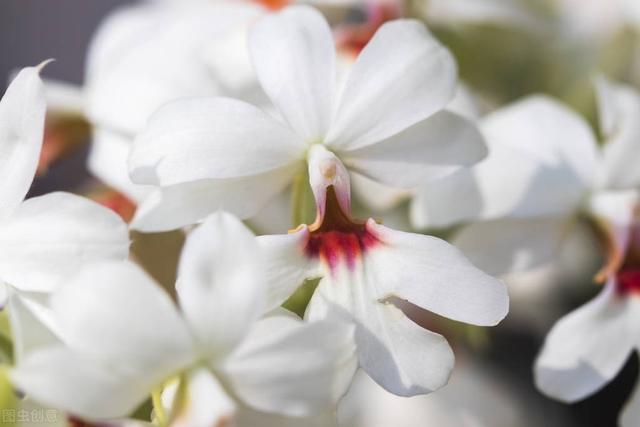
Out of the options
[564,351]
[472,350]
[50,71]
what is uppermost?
[564,351]

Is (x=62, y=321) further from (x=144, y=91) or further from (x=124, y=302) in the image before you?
(x=144, y=91)

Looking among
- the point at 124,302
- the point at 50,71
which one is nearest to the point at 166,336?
the point at 124,302

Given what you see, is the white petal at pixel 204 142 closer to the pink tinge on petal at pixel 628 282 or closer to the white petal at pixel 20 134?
the white petal at pixel 20 134

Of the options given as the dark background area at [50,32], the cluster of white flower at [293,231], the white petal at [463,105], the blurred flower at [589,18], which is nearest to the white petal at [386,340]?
the cluster of white flower at [293,231]

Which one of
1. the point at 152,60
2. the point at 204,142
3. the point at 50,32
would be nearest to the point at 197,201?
the point at 204,142

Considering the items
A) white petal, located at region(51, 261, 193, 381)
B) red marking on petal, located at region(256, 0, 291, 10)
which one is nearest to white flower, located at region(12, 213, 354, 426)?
white petal, located at region(51, 261, 193, 381)

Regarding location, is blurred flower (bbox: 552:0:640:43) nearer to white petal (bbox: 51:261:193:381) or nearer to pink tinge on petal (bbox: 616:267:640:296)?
pink tinge on petal (bbox: 616:267:640:296)
